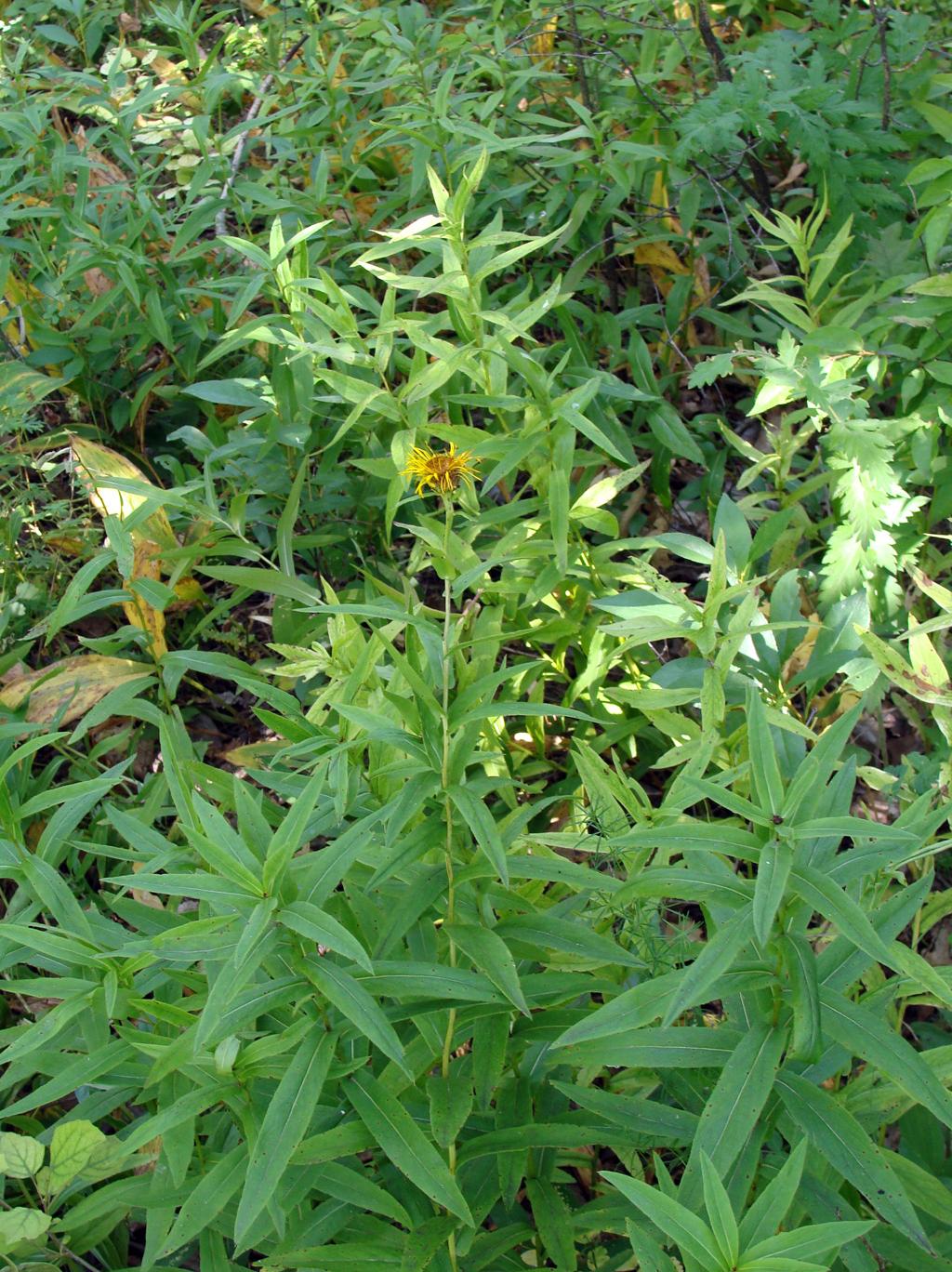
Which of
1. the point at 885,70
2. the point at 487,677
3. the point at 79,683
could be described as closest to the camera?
the point at 487,677

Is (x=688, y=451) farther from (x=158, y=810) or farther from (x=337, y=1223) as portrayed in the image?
(x=337, y=1223)

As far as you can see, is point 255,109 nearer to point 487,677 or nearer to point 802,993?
point 487,677

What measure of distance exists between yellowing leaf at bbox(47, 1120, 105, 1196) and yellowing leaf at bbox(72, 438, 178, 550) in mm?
1426

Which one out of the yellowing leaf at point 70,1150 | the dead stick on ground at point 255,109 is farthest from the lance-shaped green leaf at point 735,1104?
the dead stick on ground at point 255,109

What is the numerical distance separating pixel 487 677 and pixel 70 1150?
0.80m

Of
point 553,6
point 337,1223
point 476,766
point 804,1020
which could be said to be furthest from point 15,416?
point 804,1020

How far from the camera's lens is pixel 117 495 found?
8.89 ft

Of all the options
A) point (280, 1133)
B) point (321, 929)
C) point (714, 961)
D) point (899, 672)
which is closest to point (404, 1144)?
point (280, 1133)

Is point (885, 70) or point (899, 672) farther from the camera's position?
point (885, 70)

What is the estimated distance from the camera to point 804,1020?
113 centimetres

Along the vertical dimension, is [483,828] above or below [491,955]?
above

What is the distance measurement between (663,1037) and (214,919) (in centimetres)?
52

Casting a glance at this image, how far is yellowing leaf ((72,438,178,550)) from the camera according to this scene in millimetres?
2656

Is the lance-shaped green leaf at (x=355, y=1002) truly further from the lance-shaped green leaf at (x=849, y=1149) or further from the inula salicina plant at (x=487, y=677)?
the lance-shaped green leaf at (x=849, y=1149)
